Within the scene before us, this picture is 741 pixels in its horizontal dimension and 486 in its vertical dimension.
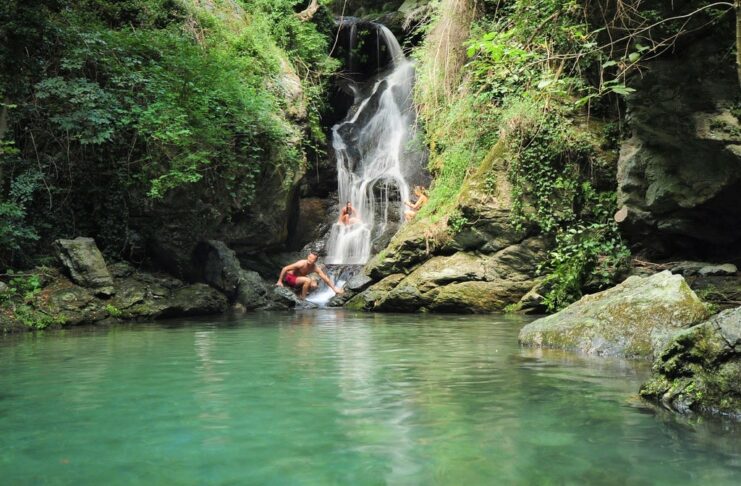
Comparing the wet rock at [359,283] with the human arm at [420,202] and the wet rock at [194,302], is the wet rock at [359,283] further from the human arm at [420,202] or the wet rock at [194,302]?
the human arm at [420,202]

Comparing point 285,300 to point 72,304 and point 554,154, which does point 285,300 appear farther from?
point 554,154

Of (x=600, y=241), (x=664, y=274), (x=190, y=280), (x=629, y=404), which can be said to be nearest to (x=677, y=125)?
(x=600, y=241)

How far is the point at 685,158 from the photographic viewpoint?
355 inches

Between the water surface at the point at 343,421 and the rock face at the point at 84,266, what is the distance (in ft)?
13.8

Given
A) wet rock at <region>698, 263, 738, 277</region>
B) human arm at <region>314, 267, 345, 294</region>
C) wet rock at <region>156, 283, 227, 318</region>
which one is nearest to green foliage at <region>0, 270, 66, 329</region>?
wet rock at <region>156, 283, 227, 318</region>

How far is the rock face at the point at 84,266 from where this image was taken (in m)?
10.5

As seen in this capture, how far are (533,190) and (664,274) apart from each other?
5665 millimetres

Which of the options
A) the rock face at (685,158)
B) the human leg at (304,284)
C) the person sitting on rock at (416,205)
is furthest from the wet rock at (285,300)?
the rock face at (685,158)

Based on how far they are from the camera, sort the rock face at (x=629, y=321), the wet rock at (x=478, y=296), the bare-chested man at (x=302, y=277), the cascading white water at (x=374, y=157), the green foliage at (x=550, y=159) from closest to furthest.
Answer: the rock face at (x=629, y=321), the green foliage at (x=550, y=159), the wet rock at (x=478, y=296), the bare-chested man at (x=302, y=277), the cascading white water at (x=374, y=157)

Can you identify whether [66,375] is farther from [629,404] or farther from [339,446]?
[629,404]

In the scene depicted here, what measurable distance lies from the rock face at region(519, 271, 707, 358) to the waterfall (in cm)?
878

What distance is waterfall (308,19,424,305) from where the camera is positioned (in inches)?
673

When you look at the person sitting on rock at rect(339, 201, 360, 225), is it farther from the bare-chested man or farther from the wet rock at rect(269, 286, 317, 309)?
the wet rock at rect(269, 286, 317, 309)

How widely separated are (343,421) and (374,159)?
1615cm
